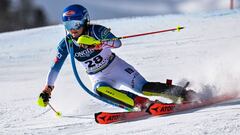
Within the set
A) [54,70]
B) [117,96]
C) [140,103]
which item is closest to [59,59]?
[54,70]

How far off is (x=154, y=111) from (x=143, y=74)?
11.2 ft

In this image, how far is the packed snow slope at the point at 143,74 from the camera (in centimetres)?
495

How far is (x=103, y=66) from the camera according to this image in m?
6.02

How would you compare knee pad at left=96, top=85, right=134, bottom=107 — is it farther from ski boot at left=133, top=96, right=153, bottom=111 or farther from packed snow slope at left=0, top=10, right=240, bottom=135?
packed snow slope at left=0, top=10, right=240, bottom=135

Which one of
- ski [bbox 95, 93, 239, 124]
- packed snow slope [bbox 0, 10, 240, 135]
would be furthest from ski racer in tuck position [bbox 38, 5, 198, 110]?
packed snow slope [bbox 0, 10, 240, 135]

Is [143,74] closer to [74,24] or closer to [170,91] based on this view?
[170,91]

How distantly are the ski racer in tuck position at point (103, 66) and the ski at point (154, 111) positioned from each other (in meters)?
0.12

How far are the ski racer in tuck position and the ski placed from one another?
0.41 feet

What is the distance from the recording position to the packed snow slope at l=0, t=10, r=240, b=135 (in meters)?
4.95

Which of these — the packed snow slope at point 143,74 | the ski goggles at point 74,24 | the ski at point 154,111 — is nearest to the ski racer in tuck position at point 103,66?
the ski goggles at point 74,24

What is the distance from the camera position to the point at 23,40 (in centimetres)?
1467

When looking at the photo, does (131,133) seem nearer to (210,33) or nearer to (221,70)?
(221,70)

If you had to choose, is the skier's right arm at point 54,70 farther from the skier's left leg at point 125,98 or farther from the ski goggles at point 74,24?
the skier's left leg at point 125,98

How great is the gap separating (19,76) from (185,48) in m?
3.33
